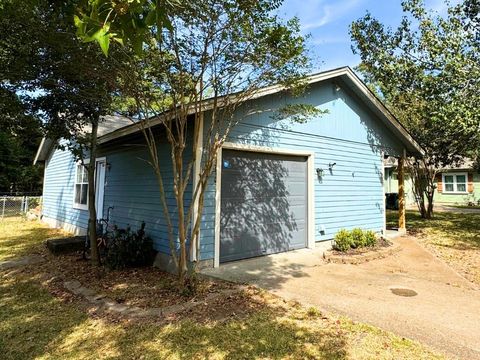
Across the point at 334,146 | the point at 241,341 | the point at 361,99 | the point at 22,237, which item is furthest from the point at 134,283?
the point at 361,99

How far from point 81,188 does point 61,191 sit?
2.67m

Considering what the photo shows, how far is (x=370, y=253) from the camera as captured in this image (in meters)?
7.16

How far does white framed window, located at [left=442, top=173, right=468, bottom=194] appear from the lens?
75.7ft

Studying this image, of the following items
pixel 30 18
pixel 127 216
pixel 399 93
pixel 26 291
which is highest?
pixel 399 93

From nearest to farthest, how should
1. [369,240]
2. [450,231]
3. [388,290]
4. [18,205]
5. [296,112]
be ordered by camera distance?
[388,290], [296,112], [369,240], [450,231], [18,205]

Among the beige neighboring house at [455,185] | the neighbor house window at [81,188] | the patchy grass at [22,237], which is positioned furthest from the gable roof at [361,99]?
the beige neighboring house at [455,185]

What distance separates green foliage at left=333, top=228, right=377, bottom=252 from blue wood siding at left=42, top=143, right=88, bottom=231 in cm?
765

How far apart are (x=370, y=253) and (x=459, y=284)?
1.97 metres

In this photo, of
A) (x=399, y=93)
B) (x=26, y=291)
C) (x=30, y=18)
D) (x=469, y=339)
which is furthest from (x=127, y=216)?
(x=399, y=93)

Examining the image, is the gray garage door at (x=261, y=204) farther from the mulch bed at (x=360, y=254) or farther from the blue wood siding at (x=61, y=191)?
the blue wood siding at (x=61, y=191)

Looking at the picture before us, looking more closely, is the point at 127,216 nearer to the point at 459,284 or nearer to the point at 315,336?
the point at 315,336

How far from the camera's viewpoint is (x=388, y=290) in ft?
16.4

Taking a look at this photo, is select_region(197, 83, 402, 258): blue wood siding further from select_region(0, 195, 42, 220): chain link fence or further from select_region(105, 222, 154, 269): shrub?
select_region(0, 195, 42, 220): chain link fence

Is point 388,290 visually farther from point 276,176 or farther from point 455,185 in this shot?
point 455,185
